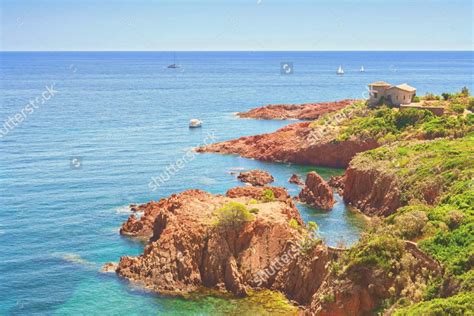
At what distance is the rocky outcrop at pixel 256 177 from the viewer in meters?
79.8

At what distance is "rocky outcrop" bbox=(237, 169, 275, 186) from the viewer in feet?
262

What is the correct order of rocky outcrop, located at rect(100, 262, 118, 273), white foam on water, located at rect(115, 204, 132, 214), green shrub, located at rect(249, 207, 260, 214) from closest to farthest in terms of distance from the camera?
rocky outcrop, located at rect(100, 262, 118, 273) < green shrub, located at rect(249, 207, 260, 214) < white foam on water, located at rect(115, 204, 132, 214)

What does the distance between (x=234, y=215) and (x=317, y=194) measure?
21236 millimetres

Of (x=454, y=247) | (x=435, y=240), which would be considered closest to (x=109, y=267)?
(x=435, y=240)

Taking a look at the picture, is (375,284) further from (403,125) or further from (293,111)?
(293,111)

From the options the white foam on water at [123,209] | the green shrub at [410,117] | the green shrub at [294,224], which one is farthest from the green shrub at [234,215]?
the green shrub at [410,117]

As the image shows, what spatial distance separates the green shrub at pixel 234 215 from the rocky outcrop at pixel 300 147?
40476 mm

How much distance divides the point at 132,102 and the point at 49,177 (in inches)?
3622

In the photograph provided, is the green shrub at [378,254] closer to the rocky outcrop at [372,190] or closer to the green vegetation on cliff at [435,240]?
the green vegetation on cliff at [435,240]

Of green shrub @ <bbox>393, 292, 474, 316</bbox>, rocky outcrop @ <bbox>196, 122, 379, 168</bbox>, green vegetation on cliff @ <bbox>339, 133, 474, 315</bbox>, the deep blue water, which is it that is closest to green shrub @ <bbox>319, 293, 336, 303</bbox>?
green vegetation on cliff @ <bbox>339, 133, 474, 315</bbox>

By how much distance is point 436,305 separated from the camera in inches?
1210

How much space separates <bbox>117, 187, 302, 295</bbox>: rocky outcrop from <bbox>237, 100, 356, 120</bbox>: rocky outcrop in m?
89.4

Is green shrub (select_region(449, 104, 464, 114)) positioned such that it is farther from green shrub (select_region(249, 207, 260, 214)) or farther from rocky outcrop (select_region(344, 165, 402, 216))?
green shrub (select_region(249, 207, 260, 214))

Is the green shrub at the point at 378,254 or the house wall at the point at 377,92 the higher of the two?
the house wall at the point at 377,92
